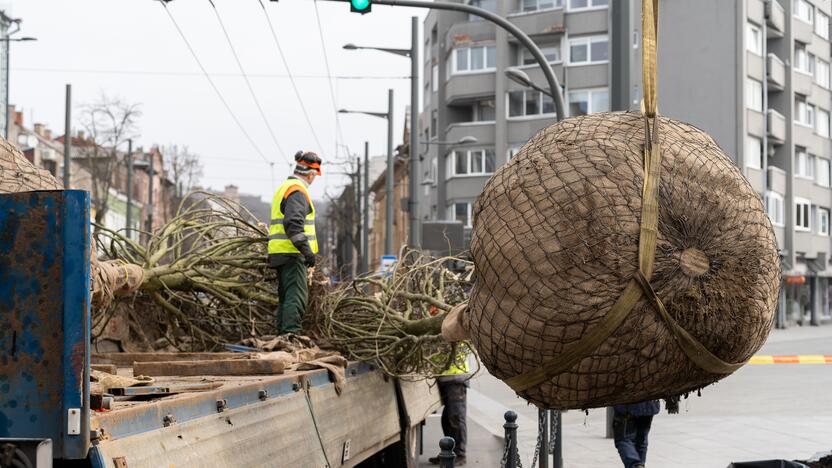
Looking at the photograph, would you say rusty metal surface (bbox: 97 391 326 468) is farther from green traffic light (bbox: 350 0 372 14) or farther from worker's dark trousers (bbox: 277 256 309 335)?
green traffic light (bbox: 350 0 372 14)

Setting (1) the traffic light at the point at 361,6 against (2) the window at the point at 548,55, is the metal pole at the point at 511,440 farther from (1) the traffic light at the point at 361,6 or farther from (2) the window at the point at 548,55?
(2) the window at the point at 548,55

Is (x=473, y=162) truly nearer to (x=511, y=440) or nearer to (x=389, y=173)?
(x=389, y=173)

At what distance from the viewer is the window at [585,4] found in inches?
1965

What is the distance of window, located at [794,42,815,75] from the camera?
54531mm

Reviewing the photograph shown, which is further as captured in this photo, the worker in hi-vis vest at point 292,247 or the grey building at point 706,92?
the grey building at point 706,92

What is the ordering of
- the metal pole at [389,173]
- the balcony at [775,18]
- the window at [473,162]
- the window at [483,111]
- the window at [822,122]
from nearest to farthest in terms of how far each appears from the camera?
1. the metal pole at [389,173]
2. the balcony at [775,18]
3. the window at [473,162]
4. the window at [483,111]
5. the window at [822,122]

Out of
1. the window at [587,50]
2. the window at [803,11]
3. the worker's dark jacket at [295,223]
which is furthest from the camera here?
the window at [803,11]

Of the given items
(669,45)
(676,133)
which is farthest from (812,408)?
(669,45)

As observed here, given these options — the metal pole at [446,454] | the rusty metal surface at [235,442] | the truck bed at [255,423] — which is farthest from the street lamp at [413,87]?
the rusty metal surface at [235,442]

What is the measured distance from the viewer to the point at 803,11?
5500 cm

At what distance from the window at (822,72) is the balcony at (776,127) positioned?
5898mm

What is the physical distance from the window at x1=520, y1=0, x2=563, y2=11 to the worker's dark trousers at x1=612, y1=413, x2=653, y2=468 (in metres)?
43.1

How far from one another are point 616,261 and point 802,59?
2169 inches

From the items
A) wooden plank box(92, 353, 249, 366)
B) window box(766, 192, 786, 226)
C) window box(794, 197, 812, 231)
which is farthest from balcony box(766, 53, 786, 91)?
wooden plank box(92, 353, 249, 366)
